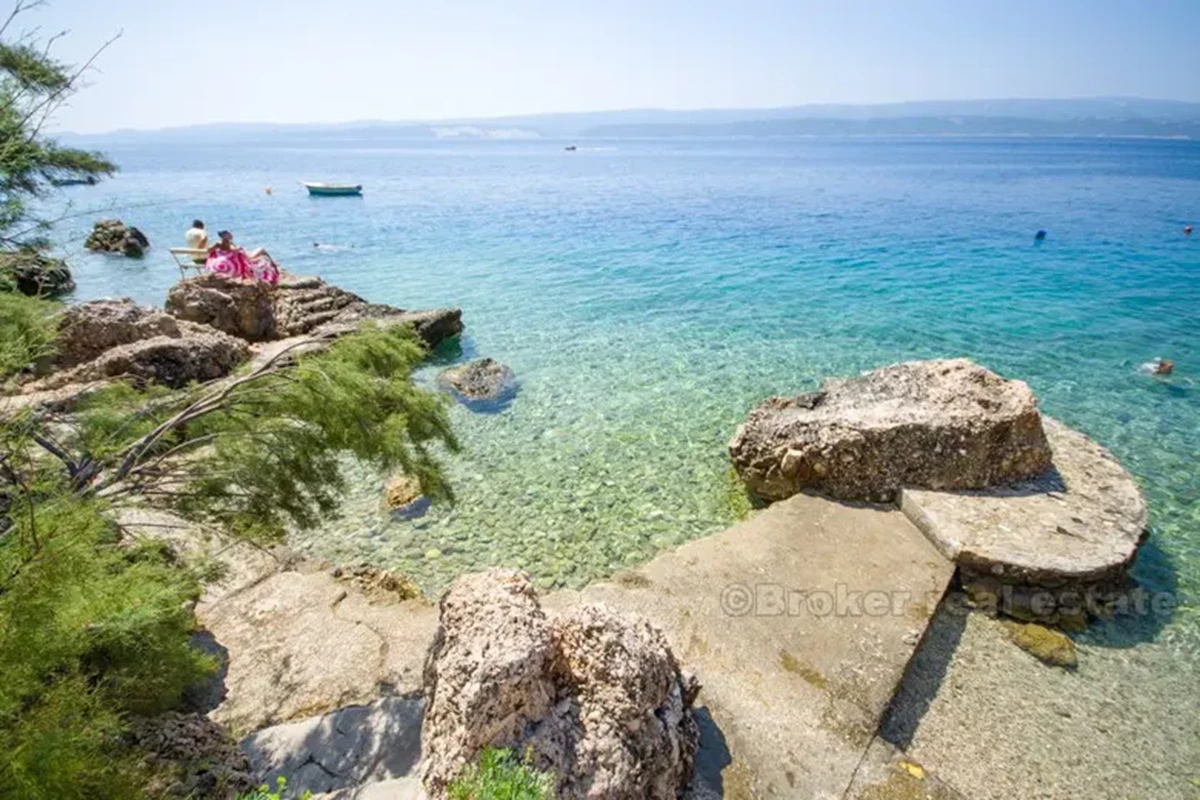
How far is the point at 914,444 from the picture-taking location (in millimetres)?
8305

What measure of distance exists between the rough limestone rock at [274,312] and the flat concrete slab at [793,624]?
441 inches

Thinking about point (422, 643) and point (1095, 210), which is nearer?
point (422, 643)

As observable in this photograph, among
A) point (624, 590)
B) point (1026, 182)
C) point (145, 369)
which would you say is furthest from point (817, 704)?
point (1026, 182)

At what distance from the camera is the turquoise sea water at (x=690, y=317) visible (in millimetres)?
8922

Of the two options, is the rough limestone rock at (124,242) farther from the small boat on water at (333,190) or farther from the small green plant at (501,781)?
the small green plant at (501,781)

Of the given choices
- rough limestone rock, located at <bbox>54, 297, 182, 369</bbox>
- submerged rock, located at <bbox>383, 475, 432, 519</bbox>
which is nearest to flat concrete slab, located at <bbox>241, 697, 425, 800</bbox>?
submerged rock, located at <bbox>383, 475, 432, 519</bbox>

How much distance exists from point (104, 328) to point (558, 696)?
47.1ft

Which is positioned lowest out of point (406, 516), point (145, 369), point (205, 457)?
point (406, 516)

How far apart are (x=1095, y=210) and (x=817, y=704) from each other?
47.5 meters

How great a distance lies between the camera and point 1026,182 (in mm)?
55250

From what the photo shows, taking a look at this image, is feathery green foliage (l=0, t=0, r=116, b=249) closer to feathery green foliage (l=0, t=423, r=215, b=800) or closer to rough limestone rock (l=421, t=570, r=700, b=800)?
feathery green foliage (l=0, t=423, r=215, b=800)

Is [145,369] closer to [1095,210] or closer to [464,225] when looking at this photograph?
[464,225]

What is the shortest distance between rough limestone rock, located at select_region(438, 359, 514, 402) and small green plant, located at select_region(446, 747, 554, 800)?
9.91m

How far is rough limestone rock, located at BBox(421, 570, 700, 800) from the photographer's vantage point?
374 centimetres
